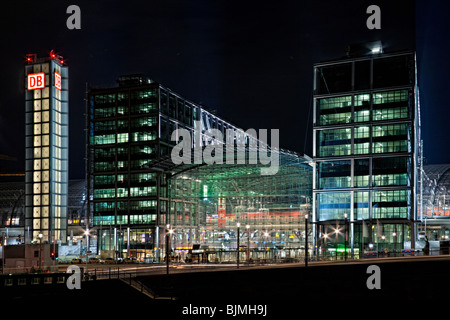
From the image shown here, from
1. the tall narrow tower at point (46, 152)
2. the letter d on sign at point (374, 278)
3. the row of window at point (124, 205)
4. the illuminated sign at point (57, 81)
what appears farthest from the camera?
the row of window at point (124, 205)

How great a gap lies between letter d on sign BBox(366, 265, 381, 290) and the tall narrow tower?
319ft

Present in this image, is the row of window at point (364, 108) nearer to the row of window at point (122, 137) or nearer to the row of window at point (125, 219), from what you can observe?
the row of window at point (122, 137)

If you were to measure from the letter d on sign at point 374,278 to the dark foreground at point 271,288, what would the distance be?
62cm

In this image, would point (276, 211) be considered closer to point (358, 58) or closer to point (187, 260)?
point (187, 260)

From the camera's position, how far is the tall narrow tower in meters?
140

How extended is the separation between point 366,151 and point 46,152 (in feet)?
236

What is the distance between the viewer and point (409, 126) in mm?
115750

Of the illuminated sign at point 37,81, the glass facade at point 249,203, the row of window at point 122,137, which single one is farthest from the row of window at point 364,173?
the illuminated sign at point 37,81

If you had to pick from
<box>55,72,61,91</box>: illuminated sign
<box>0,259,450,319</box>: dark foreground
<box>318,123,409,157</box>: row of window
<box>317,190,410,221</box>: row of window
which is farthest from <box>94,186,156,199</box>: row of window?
<box>0,259,450,319</box>: dark foreground

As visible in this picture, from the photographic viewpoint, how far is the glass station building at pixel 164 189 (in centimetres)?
12025

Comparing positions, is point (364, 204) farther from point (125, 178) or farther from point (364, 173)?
point (125, 178)

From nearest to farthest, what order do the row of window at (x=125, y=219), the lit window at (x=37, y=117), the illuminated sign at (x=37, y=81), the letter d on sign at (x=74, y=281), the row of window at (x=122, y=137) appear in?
the letter d on sign at (x=74, y=281) → the lit window at (x=37, y=117) → the illuminated sign at (x=37, y=81) → the row of window at (x=125, y=219) → the row of window at (x=122, y=137)
